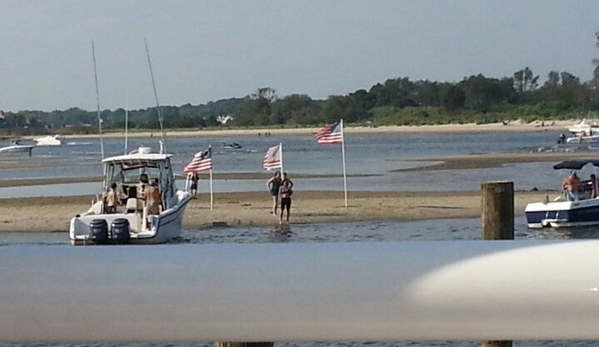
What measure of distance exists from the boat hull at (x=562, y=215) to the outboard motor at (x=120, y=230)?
10.4 m

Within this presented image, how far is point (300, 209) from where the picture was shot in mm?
36469

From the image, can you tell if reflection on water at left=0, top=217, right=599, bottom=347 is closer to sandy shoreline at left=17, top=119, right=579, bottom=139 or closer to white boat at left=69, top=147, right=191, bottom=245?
white boat at left=69, top=147, right=191, bottom=245

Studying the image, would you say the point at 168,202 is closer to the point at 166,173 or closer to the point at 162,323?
the point at 166,173

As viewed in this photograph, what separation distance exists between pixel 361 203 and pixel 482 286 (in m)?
35.8

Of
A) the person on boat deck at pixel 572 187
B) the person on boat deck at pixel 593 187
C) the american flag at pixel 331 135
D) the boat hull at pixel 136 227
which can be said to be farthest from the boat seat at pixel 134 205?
the person on boat deck at pixel 593 187

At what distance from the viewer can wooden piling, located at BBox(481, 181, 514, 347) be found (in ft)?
16.5

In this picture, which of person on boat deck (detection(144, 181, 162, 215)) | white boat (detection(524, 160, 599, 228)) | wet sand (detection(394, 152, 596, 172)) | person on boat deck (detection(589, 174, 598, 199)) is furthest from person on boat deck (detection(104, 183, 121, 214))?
wet sand (detection(394, 152, 596, 172))

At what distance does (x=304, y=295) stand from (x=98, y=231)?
66.0 ft

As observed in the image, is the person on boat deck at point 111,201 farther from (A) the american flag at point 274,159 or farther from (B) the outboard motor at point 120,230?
(A) the american flag at point 274,159

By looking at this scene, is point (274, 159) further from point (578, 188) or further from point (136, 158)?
point (578, 188)

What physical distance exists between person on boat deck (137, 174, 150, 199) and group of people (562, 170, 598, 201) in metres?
10.7

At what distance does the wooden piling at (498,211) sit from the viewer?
504 cm

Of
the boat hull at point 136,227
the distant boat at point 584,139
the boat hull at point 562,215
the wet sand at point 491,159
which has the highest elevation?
the boat hull at point 136,227

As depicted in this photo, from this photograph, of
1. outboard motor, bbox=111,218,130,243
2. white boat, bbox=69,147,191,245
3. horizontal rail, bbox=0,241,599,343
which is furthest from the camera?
white boat, bbox=69,147,191,245
